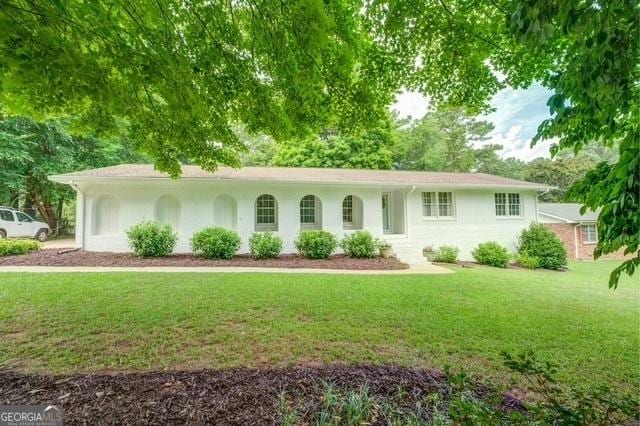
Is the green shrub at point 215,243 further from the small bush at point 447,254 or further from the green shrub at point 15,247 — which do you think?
the small bush at point 447,254

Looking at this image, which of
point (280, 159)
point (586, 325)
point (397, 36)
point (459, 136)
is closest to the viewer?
point (397, 36)

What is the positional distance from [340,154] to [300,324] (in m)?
20.5

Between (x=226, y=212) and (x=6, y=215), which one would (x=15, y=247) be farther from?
(x=226, y=212)

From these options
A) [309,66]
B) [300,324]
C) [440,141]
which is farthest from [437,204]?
[440,141]

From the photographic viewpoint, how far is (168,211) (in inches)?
509

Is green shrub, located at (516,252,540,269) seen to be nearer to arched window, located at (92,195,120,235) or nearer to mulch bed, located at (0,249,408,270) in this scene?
mulch bed, located at (0,249,408,270)

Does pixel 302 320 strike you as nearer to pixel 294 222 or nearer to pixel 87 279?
pixel 87 279

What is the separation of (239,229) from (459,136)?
2679cm

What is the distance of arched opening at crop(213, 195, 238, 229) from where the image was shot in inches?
529

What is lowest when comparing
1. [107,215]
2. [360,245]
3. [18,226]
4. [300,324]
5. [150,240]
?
[300,324]

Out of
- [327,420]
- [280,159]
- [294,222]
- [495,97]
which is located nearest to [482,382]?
[327,420]

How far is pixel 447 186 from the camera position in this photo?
13.9m

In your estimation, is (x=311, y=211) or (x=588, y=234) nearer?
(x=311, y=211)

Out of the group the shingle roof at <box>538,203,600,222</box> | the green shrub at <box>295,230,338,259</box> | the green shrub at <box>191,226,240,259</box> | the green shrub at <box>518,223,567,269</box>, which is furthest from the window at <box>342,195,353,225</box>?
the shingle roof at <box>538,203,600,222</box>
